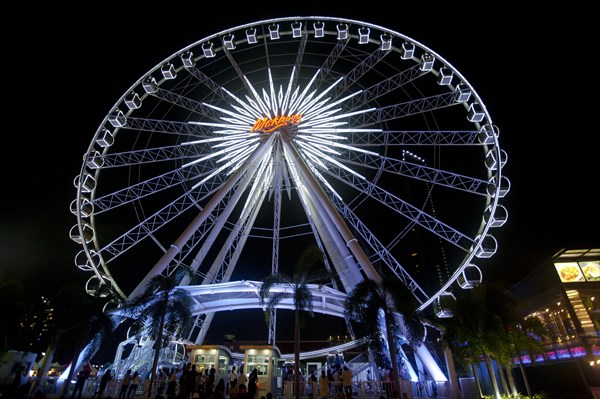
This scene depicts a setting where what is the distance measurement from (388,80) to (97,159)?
20803 mm

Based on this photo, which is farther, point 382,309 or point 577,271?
point 577,271

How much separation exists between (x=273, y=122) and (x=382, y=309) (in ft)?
45.9

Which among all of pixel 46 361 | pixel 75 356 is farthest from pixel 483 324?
pixel 46 361

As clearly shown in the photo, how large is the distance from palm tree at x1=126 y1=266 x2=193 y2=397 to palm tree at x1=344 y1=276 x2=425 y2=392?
9928 millimetres

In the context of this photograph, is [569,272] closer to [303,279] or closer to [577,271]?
[577,271]

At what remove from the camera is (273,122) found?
25078 mm

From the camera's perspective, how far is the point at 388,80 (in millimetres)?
24484

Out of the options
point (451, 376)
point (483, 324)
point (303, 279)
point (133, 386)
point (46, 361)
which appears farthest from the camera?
point (483, 324)

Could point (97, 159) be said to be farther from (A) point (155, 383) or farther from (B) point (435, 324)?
(B) point (435, 324)

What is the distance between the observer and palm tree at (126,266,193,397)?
21578mm

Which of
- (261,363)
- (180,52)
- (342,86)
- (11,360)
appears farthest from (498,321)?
(11,360)

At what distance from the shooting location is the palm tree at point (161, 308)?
→ 21.6m

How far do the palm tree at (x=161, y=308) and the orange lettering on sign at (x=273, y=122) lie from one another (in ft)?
36.9

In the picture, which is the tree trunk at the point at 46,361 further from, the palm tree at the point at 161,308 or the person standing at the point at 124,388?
the person standing at the point at 124,388
